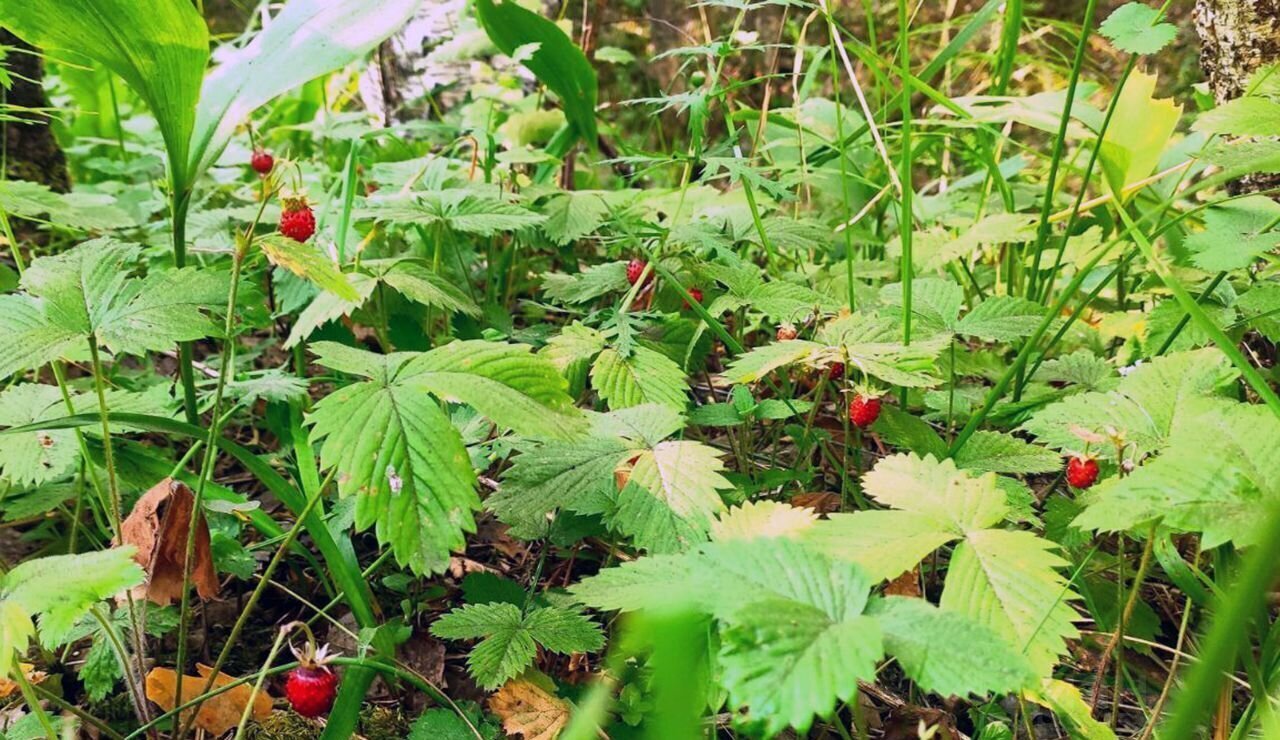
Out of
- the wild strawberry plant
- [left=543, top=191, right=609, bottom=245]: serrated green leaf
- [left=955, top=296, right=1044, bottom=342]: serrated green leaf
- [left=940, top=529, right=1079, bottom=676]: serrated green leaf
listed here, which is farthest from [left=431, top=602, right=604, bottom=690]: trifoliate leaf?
[left=543, top=191, right=609, bottom=245]: serrated green leaf

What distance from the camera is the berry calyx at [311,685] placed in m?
0.74

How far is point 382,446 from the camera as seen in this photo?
73 centimetres

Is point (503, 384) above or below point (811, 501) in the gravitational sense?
above

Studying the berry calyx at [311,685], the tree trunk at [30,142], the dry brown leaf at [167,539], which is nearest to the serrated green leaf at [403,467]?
the berry calyx at [311,685]

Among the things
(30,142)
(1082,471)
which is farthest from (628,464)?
(30,142)

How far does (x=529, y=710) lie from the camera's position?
0.84 m

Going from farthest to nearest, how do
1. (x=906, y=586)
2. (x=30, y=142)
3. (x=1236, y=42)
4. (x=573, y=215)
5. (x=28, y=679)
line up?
1. (x=30, y=142)
2. (x=573, y=215)
3. (x=1236, y=42)
4. (x=906, y=586)
5. (x=28, y=679)

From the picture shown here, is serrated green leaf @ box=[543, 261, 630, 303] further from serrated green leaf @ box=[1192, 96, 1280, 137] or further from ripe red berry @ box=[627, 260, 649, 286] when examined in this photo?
serrated green leaf @ box=[1192, 96, 1280, 137]

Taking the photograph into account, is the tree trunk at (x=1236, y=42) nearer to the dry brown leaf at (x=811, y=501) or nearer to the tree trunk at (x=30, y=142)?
the dry brown leaf at (x=811, y=501)

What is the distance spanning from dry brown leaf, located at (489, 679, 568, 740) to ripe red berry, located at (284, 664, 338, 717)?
0.17m

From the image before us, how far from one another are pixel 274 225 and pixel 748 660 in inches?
54.4

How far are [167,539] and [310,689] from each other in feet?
0.84

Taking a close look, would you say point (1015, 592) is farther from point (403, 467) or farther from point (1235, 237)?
point (1235, 237)

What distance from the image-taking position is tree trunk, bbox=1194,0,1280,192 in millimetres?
1217
